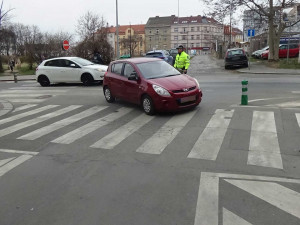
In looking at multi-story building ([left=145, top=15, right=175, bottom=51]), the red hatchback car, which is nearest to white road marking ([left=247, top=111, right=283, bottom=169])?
the red hatchback car

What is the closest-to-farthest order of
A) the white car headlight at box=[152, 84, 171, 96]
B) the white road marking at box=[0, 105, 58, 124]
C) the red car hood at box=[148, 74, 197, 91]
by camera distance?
1. the white car headlight at box=[152, 84, 171, 96]
2. the red car hood at box=[148, 74, 197, 91]
3. the white road marking at box=[0, 105, 58, 124]

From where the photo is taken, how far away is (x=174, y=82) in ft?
29.1

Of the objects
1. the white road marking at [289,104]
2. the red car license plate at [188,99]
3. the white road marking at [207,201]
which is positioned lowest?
the white road marking at [207,201]

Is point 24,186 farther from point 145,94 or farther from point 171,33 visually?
point 171,33

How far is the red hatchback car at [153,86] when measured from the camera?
8570 millimetres

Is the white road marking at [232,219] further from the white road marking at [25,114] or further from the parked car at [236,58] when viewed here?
the parked car at [236,58]

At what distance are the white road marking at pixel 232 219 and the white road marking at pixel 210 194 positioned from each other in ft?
0.32

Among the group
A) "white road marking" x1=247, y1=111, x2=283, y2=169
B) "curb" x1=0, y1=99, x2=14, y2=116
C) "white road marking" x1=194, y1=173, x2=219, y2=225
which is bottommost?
"white road marking" x1=194, y1=173, x2=219, y2=225

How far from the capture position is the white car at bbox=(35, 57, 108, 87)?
16.1 metres

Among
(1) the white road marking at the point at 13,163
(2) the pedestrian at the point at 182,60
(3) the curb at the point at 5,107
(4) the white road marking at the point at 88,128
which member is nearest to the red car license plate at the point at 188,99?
(4) the white road marking at the point at 88,128

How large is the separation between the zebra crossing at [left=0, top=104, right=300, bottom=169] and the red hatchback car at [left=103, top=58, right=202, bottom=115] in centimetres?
36

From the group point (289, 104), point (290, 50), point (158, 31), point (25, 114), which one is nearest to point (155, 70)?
point (289, 104)

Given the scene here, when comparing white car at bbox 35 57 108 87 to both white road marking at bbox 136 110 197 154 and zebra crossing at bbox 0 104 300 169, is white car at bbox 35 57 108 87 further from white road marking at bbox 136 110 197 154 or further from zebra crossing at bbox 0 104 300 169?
white road marking at bbox 136 110 197 154

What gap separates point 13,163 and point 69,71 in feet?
38.4
